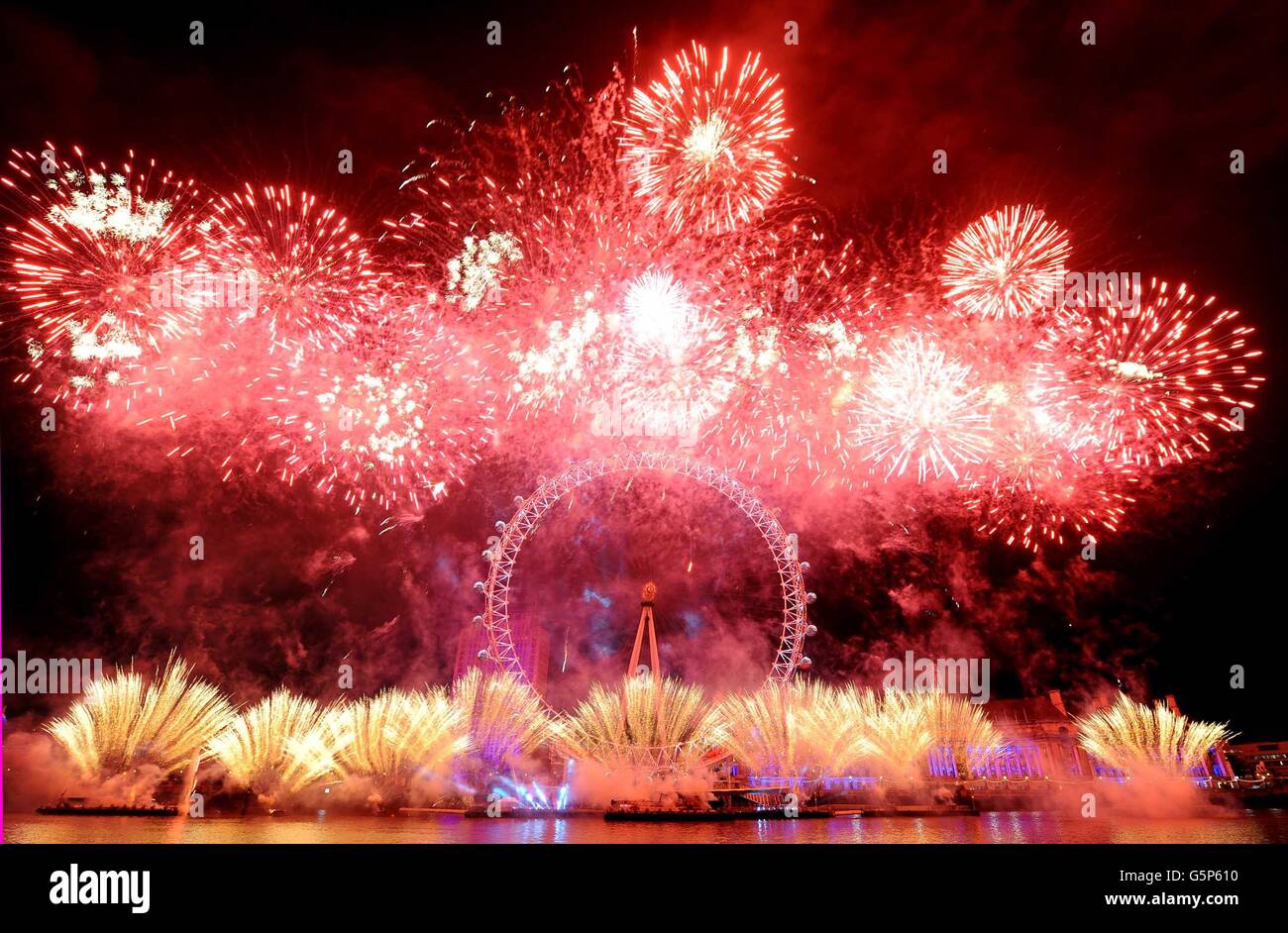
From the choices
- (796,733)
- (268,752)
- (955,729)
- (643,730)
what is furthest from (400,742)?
(955,729)

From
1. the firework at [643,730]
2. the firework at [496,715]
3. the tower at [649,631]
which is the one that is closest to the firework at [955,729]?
the firework at [643,730]

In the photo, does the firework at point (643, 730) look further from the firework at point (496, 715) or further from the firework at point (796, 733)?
the firework at point (496, 715)

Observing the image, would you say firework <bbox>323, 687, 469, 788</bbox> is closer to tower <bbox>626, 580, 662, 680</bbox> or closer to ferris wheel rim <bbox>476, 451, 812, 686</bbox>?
ferris wheel rim <bbox>476, 451, 812, 686</bbox>

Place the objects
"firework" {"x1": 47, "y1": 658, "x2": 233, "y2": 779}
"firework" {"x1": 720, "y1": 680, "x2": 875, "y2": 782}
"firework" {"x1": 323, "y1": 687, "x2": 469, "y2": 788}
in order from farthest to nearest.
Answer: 1. "firework" {"x1": 720, "y1": 680, "x2": 875, "y2": 782}
2. "firework" {"x1": 323, "y1": 687, "x2": 469, "y2": 788}
3. "firework" {"x1": 47, "y1": 658, "x2": 233, "y2": 779}

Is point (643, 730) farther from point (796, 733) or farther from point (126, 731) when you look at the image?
point (126, 731)

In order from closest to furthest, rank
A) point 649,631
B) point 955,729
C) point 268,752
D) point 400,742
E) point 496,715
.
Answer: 1. point 268,752
2. point 400,742
3. point 496,715
4. point 955,729
5. point 649,631

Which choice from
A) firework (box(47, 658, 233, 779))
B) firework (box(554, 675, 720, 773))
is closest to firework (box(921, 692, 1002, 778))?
firework (box(554, 675, 720, 773))
